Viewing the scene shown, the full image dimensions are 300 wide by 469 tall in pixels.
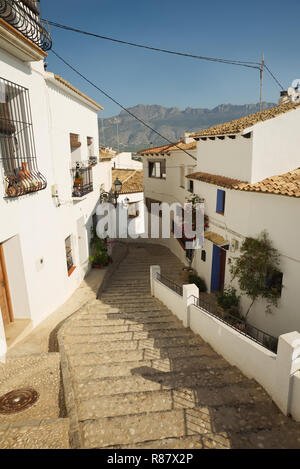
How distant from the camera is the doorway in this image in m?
13.0

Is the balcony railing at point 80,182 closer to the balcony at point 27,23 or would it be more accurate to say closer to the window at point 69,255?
the window at point 69,255

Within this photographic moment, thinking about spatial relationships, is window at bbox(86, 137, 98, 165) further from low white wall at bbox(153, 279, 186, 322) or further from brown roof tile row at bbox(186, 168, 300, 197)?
low white wall at bbox(153, 279, 186, 322)

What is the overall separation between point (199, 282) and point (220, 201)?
425 centimetres

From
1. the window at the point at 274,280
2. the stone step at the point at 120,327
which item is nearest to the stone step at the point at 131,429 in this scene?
the stone step at the point at 120,327

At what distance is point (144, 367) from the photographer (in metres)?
7.21

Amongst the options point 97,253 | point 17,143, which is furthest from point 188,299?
point 97,253

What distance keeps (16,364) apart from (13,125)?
6.09 meters

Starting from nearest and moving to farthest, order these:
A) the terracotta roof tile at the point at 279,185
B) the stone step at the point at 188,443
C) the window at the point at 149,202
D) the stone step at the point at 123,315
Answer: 1. the stone step at the point at 188,443
2. the terracotta roof tile at the point at 279,185
3. the stone step at the point at 123,315
4. the window at the point at 149,202

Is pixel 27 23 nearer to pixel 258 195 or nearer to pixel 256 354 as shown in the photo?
pixel 258 195

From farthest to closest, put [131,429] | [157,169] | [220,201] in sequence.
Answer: [157,169] → [220,201] → [131,429]

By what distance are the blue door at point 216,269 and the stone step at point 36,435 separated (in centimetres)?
934

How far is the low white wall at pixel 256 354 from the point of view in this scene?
215 inches

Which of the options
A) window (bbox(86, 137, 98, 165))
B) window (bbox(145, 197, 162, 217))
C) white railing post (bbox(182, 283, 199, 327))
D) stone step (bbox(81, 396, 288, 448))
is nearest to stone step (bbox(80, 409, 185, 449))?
stone step (bbox(81, 396, 288, 448))

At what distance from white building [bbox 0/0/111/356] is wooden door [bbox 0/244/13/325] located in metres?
0.03
